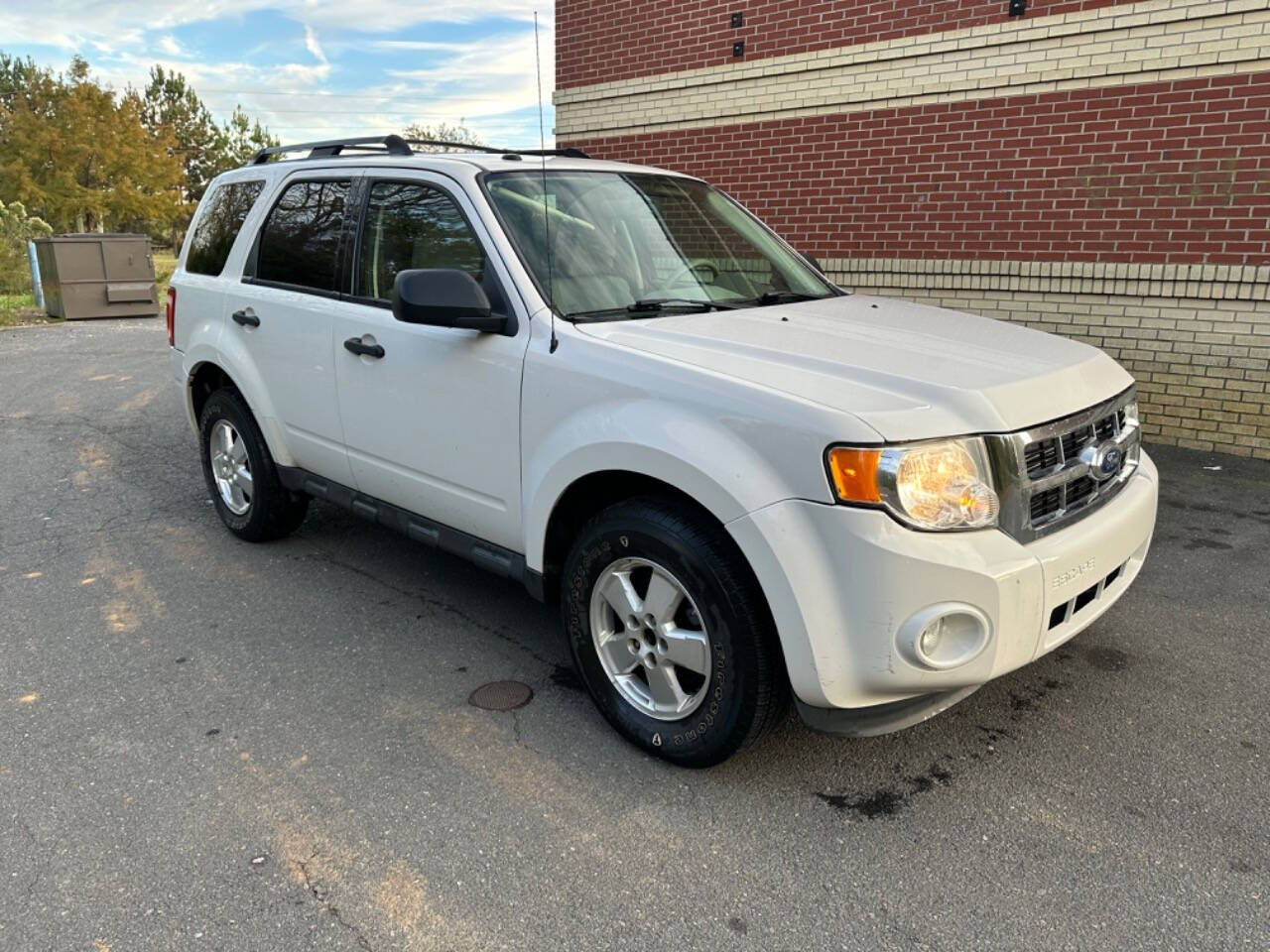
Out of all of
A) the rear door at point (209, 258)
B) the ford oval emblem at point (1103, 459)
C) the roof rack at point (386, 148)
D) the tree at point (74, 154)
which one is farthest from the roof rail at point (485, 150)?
the tree at point (74, 154)

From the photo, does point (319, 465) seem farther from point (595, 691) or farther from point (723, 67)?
point (723, 67)

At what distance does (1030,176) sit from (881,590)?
233 inches

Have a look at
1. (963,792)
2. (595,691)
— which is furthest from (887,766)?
(595,691)

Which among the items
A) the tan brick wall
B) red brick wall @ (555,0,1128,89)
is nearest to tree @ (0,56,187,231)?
red brick wall @ (555,0,1128,89)

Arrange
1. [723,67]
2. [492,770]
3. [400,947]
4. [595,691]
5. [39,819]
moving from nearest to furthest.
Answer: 1. [400,947]
2. [39,819]
3. [492,770]
4. [595,691]
5. [723,67]

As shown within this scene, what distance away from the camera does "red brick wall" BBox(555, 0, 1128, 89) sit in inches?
293

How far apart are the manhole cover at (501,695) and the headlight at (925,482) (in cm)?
160

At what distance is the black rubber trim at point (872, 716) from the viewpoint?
262 cm

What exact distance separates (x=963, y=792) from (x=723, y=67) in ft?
25.1

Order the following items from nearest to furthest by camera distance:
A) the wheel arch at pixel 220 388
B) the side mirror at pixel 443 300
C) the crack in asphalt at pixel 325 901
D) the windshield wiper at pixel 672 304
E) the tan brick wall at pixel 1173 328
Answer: the crack in asphalt at pixel 325 901 → the side mirror at pixel 443 300 → the windshield wiper at pixel 672 304 → the wheel arch at pixel 220 388 → the tan brick wall at pixel 1173 328

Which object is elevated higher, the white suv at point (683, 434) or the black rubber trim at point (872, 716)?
the white suv at point (683, 434)

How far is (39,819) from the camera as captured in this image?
2768 millimetres

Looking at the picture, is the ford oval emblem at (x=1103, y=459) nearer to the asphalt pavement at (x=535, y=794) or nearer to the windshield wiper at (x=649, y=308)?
the asphalt pavement at (x=535, y=794)

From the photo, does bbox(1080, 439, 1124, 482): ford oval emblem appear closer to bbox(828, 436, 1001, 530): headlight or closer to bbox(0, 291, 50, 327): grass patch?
bbox(828, 436, 1001, 530): headlight
